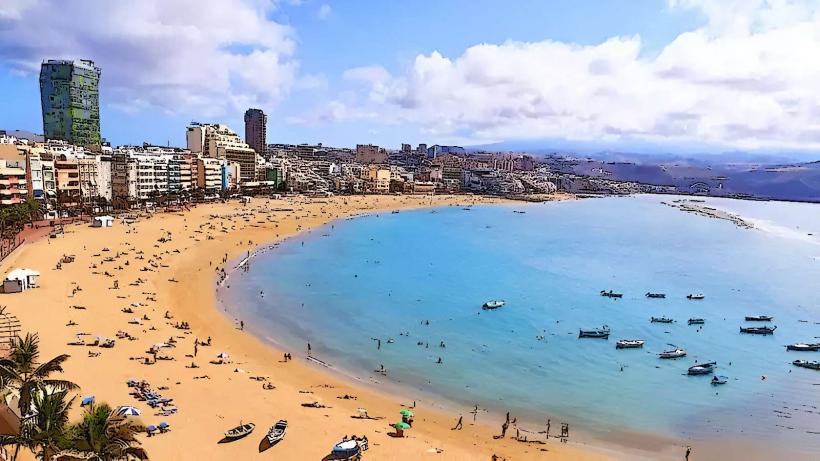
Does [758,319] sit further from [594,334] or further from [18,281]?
[18,281]

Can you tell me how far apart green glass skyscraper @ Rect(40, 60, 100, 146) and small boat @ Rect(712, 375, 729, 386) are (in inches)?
4784

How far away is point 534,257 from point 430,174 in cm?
9632

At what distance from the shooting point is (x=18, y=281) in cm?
3111

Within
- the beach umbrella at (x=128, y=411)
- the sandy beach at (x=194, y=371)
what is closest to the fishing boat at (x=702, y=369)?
the sandy beach at (x=194, y=371)

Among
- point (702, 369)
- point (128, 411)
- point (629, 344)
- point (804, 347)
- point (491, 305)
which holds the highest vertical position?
point (128, 411)

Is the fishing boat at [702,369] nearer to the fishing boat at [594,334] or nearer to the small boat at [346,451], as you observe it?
the fishing boat at [594,334]

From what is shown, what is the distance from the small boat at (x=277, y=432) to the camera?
17.8 meters

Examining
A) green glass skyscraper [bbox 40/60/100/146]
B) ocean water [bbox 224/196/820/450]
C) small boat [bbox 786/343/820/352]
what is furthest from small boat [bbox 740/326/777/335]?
green glass skyscraper [bbox 40/60/100/146]

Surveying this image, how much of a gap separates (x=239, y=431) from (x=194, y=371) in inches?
253

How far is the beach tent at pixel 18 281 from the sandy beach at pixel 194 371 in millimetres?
547

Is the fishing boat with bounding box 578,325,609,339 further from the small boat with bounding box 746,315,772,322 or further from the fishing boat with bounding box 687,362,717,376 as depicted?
the small boat with bounding box 746,315,772,322

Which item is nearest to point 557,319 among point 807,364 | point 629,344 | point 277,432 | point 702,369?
point 629,344

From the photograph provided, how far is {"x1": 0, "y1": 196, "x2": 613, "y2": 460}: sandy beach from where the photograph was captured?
18.4 m

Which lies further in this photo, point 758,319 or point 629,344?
point 758,319
